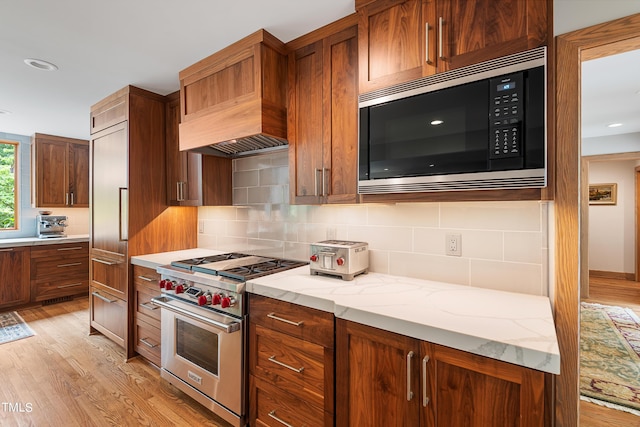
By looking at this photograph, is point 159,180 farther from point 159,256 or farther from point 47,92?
Result: point 47,92

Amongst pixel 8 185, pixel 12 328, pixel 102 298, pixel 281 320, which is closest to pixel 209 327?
pixel 281 320

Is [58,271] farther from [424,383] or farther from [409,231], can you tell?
[424,383]

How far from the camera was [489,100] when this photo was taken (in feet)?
4.08

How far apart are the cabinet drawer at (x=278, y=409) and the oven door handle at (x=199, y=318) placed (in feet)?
0.99

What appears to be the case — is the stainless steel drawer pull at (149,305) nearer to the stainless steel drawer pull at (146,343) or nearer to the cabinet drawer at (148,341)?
the cabinet drawer at (148,341)

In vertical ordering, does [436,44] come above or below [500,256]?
above

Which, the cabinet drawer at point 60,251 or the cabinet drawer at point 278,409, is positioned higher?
the cabinet drawer at point 60,251

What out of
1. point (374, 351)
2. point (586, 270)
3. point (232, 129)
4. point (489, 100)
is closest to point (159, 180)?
point (232, 129)

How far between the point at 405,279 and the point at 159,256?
215 cm

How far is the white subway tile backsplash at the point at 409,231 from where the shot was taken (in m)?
1.52

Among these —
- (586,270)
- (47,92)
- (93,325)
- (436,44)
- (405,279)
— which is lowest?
(93,325)

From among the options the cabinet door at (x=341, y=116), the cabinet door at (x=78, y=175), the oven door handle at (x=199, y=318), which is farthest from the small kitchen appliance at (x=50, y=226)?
the cabinet door at (x=341, y=116)

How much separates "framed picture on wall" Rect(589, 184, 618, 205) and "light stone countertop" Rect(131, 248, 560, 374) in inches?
245

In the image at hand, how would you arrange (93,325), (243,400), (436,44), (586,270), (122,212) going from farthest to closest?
(586,270) < (93,325) < (122,212) < (243,400) < (436,44)
